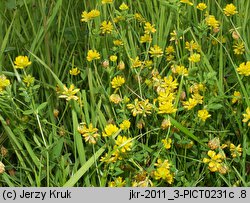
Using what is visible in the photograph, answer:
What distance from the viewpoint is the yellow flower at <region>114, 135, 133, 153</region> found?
1513 mm

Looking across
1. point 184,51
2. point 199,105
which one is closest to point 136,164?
point 199,105

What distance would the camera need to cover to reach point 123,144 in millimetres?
1511

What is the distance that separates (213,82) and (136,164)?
1.09ft

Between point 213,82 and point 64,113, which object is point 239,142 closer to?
point 213,82

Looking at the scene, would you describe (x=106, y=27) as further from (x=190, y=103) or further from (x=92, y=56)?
(x=190, y=103)

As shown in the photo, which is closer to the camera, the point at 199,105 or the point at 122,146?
the point at 122,146

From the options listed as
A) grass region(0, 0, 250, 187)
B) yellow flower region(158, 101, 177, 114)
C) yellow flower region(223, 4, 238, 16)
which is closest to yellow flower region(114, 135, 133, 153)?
grass region(0, 0, 250, 187)

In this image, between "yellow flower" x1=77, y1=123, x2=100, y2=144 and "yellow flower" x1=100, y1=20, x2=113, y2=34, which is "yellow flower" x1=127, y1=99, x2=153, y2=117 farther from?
"yellow flower" x1=100, y1=20, x2=113, y2=34

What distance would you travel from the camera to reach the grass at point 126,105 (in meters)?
1.57

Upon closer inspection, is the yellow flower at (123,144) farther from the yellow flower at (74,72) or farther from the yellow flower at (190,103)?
the yellow flower at (74,72)

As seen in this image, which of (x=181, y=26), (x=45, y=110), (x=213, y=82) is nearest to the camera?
(x=213, y=82)

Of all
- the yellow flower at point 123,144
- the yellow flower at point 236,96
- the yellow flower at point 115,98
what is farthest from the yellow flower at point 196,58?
the yellow flower at point 123,144

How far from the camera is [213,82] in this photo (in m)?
1.67

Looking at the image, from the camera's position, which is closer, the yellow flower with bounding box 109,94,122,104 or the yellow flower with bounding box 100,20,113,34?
the yellow flower with bounding box 109,94,122,104
